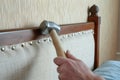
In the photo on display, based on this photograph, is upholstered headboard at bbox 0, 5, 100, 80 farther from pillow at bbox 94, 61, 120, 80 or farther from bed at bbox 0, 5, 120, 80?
pillow at bbox 94, 61, 120, 80

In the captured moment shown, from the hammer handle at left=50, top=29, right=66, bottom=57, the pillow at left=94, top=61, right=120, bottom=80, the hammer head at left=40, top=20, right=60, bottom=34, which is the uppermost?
the hammer head at left=40, top=20, right=60, bottom=34

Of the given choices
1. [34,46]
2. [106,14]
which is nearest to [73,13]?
[34,46]

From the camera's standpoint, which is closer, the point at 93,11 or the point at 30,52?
the point at 30,52

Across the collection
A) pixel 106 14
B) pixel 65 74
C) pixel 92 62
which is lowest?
pixel 92 62

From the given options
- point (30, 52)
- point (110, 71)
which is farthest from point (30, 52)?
point (110, 71)

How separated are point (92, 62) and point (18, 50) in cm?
79

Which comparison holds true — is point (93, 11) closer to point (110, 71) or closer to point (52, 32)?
point (110, 71)

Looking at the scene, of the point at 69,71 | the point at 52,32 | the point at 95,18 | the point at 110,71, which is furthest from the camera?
the point at 95,18

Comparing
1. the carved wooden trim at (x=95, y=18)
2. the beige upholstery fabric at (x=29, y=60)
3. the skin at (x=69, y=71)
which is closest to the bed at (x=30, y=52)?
the beige upholstery fabric at (x=29, y=60)

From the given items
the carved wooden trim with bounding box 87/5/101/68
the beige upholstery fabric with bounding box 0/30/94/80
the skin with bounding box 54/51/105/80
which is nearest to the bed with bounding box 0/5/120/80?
the beige upholstery fabric with bounding box 0/30/94/80

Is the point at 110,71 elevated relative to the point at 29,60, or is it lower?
lower

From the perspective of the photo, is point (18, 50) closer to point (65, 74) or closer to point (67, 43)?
point (65, 74)

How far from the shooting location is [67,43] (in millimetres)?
1030

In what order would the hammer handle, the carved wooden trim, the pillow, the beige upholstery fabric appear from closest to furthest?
the beige upholstery fabric → the hammer handle → the pillow → the carved wooden trim
